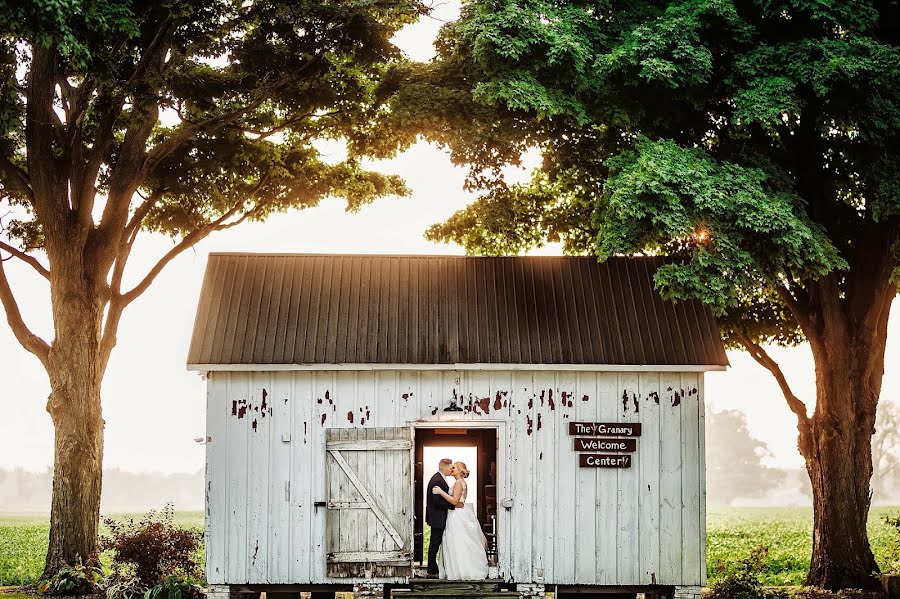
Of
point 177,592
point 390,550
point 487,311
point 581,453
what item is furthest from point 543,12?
point 177,592

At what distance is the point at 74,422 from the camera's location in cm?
1723

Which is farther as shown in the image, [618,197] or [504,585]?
[504,585]

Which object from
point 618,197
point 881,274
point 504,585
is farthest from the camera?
point 881,274

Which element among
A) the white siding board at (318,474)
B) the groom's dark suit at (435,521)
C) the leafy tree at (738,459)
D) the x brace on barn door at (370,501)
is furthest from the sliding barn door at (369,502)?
the leafy tree at (738,459)

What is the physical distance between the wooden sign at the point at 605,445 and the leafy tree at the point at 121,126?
8.10 m

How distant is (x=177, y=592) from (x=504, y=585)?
493 cm

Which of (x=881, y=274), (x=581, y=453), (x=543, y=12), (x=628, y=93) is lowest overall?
(x=581, y=453)

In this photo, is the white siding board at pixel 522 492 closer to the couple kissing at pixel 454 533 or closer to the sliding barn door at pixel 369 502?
the couple kissing at pixel 454 533

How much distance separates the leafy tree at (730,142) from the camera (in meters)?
13.9

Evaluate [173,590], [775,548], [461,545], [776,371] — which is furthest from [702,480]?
[775,548]

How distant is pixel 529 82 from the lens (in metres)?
14.8

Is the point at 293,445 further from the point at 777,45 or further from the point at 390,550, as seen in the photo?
the point at 777,45

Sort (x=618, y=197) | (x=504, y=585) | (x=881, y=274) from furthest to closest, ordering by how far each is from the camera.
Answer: (x=881, y=274) < (x=504, y=585) < (x=618, y=197)

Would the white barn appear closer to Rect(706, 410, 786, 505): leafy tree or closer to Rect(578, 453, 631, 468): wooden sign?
Rect(578, 453, 631, 468): wooden sign
